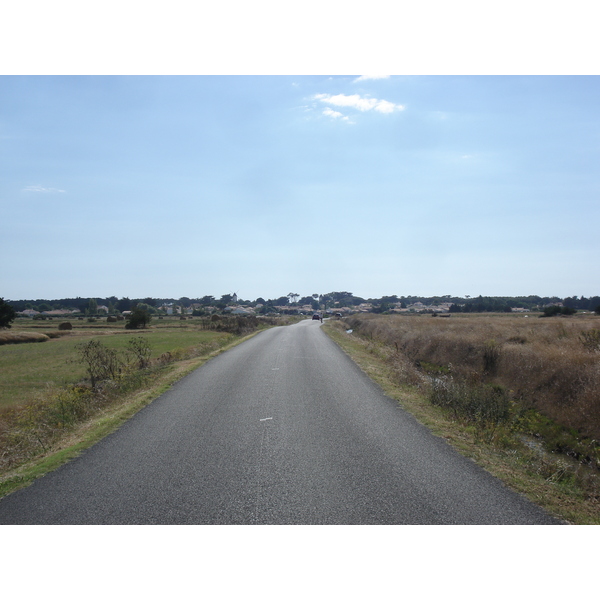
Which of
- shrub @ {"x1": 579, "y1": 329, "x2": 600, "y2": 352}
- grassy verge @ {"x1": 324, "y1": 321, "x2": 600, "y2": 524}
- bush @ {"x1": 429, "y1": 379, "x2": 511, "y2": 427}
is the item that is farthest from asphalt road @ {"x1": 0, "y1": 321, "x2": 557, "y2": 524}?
shrub @ {"x1": 579, "y1": 329, "x2": 600, "y2": 352}

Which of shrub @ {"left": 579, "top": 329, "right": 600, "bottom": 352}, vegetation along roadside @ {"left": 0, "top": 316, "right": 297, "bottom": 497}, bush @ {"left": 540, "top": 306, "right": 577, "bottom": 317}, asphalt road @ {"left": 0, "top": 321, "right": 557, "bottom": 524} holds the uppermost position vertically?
bush @ {"left": 540, "top": 306, "right": 577, "bottom": 317}

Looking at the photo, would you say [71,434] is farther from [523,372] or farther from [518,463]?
[523,372]

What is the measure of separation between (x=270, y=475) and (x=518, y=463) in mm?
3984

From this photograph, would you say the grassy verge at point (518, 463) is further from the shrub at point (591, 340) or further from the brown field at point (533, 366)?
the shrub at point (591, 340)

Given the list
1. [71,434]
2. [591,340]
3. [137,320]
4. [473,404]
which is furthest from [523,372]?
[137,320]

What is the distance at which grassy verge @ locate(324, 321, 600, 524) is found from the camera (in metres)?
5.09

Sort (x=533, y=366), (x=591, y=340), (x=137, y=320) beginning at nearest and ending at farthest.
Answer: (x=533, y=366)
(x=591, y=340)
(x=137, y=320)

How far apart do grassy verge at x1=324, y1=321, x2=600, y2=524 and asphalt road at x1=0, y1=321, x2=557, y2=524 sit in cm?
27

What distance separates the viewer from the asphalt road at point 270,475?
4.55 meters

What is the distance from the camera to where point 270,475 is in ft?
18.9

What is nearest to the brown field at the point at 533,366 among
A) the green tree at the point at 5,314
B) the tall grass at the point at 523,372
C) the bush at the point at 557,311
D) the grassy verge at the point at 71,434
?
the tall grass at the point at 523,372

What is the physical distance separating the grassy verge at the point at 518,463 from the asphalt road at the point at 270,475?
27cm

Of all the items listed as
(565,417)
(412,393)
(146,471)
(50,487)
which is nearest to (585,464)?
(565,417)

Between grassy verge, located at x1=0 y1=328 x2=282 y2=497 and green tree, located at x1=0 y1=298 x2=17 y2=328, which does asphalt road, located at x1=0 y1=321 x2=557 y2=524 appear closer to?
grassy verge, located at x1=0 y1=328 x2=282 y2=497
